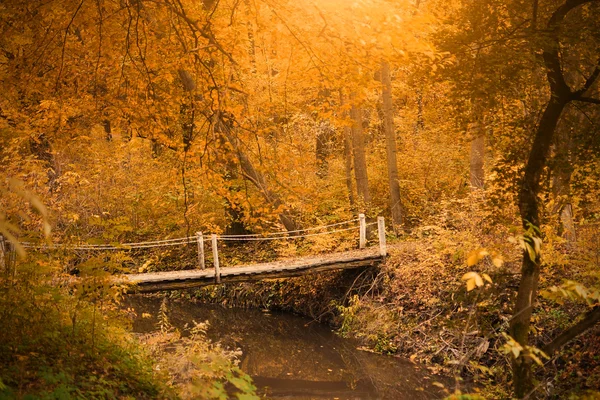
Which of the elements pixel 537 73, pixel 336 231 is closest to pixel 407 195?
pixel 336 231

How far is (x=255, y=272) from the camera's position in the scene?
457 inches

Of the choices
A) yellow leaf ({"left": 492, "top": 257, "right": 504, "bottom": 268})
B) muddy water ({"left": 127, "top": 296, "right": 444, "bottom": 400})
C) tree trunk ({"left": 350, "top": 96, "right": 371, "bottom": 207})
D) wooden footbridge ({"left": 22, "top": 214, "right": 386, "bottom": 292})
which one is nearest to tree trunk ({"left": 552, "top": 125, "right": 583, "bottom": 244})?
muddy water ({"left": 127, "top": 296, "right": 444, "bottom": 400})

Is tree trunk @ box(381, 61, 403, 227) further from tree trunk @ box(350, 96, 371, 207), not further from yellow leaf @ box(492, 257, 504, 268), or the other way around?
yellow leaf @ box(492, 257, 504, 268)

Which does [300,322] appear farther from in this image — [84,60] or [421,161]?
[84,60]

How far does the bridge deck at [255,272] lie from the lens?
36.5 feet

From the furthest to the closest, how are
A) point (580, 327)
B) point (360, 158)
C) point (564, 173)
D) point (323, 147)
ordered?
point (323, 147) → point (360, 158) → point (564, 173) → point (580, 327)

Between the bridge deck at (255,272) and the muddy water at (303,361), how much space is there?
128 cm

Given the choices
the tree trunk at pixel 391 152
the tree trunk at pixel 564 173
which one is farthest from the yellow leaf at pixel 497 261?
the tree trunk at pixel 391 152

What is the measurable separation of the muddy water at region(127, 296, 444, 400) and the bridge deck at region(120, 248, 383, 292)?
4.21ft

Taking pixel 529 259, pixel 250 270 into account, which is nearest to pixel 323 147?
pixel 250 270

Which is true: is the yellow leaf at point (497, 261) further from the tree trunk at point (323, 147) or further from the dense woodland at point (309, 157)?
the tree trunk at point (323, 147)

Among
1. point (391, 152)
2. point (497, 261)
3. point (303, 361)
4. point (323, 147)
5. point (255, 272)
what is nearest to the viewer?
point (497, 261)

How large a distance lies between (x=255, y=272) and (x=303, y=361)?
89.5 inches

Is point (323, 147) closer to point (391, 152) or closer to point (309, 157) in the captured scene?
point (391, 152)
